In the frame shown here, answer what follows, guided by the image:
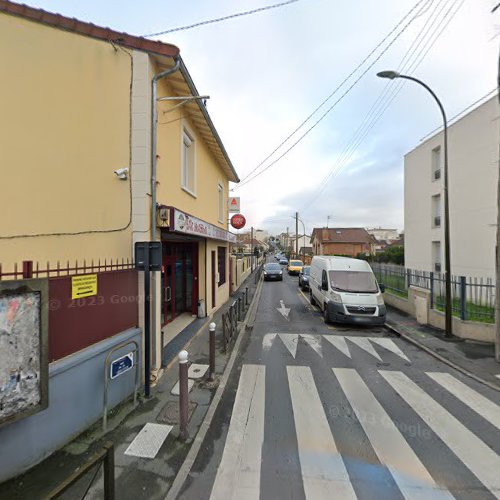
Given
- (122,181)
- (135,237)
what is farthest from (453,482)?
(122,181)

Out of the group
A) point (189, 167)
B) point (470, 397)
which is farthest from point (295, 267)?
point (470, 397)

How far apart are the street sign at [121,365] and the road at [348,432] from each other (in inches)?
60.6

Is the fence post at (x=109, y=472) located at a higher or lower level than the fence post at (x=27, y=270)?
lower

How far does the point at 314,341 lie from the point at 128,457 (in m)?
5.46

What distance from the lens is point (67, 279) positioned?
3455 millimetres

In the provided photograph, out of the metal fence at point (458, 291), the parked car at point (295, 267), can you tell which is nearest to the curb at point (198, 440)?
the metal fence at point (458, 291)

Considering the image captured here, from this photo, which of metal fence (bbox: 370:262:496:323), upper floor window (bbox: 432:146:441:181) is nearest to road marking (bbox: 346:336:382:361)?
metal fence (bbox: 370:262:496:323)

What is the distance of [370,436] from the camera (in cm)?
359

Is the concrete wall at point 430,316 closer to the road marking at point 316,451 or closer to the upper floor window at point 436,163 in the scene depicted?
the road marking at point 316,451

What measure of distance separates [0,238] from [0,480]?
3.16 meters

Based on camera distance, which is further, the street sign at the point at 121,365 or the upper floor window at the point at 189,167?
the upper floor window at the point at 189,167

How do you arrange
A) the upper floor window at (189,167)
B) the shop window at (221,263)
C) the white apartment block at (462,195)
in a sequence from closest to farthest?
the upper floor window at (189,167)
the white apartment block at (462,195)
the shop window at (221,263)

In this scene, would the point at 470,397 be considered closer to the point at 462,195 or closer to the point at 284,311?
the point at 284,311

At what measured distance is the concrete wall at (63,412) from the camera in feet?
9.38
